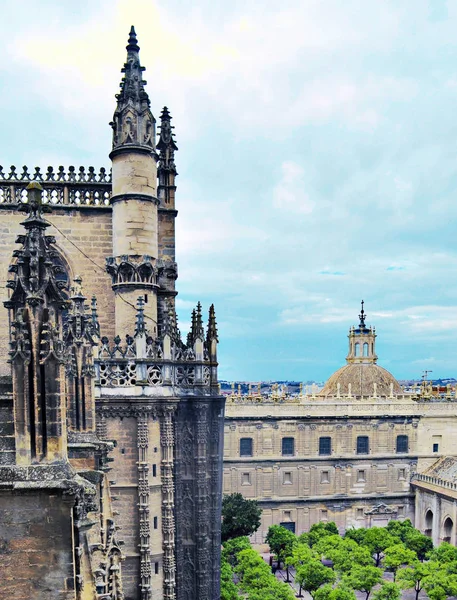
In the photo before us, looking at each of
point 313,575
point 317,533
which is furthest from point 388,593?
point 317,533

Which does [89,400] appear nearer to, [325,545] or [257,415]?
[325,545]

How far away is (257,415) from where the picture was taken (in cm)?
5119

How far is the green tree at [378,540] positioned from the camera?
4159 cm

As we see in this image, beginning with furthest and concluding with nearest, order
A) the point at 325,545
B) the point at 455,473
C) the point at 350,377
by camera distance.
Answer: the point at 350,377 < the point at 455,473 < the point at 325,545

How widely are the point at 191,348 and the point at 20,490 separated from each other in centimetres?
1129

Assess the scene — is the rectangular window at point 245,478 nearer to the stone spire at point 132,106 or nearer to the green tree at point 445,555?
the green tree at point 445,555

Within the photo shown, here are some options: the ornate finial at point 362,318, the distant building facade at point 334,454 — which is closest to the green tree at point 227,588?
the distant building facade at point 334,454

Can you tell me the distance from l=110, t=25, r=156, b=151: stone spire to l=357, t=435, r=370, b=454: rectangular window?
4055 cm

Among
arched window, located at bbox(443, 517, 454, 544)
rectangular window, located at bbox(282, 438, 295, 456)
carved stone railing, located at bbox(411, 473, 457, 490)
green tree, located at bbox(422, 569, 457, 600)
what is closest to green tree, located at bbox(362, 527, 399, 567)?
arched window, located at bbox(443, 517, 454, 544)

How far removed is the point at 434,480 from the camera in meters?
49.0

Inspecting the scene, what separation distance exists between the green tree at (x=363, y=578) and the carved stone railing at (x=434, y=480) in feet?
47.4

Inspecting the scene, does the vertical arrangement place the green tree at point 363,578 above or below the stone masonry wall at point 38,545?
below

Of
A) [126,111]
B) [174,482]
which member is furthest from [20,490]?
[126,111]

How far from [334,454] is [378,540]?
35.3ft
